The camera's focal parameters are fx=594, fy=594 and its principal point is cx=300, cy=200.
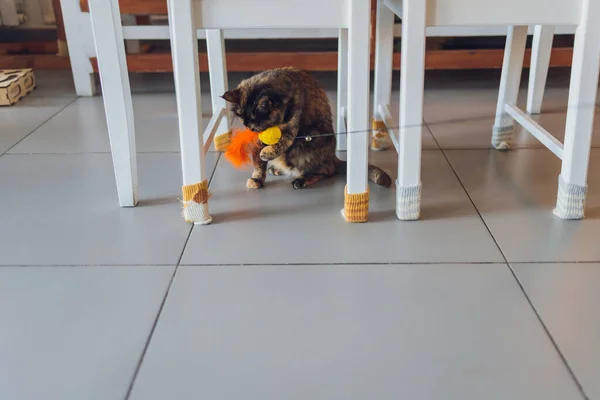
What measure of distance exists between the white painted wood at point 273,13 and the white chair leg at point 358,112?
0.03 meters

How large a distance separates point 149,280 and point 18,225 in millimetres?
388

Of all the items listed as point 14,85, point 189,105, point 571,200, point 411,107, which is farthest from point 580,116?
point 14,85

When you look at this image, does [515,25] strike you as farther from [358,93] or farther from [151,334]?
[151,334]

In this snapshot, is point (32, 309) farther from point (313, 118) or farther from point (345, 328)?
point (313, 118)

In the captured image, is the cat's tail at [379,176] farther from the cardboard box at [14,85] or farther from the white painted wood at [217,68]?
the cardboard box at [14,85]

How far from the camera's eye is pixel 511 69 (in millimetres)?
1576

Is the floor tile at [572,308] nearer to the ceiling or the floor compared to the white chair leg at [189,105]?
nearer to the floor

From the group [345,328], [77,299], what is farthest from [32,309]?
[345,328]

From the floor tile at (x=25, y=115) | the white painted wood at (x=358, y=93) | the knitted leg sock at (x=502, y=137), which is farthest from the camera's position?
the floor tile at (x=25, y=115)

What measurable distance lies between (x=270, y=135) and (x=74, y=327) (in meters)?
0.55

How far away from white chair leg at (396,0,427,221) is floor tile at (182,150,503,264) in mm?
51

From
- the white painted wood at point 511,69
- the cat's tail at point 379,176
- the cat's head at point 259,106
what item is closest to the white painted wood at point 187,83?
the cat's head at point 259,106

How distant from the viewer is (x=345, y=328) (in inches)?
34.7

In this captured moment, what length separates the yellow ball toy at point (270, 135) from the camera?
124 cm
